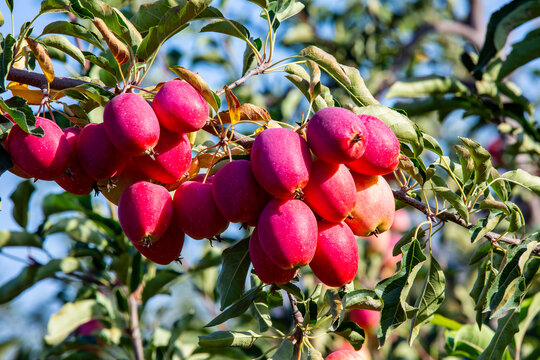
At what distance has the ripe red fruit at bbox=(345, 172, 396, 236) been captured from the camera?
113 centimetres

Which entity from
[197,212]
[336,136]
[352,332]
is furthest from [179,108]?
[352,332]

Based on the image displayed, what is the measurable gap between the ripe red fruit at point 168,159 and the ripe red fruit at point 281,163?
0.16 m

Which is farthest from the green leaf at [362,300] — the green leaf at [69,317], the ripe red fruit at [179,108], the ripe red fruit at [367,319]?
the ripe red fruit at [367,319]

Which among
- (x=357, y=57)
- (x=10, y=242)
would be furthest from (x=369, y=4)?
(x=10, y=242)

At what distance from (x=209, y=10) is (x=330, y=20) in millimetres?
2946

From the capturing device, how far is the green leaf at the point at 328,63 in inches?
48.2

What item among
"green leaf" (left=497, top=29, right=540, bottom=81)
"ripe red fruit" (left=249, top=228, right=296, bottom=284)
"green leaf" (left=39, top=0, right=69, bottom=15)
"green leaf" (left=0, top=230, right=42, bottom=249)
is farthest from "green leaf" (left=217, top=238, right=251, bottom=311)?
"green leaf" (left=497, top=29, right=540, bottom=81)

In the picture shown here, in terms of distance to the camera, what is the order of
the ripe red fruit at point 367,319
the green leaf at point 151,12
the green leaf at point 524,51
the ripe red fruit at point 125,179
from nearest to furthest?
1. the ripe red fruit at point 125,179
2. the green leaf at point 151,12
3. the green leaf at point 524,51
4. the ripe red fruit at point 367,319

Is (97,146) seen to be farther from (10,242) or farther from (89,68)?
(10,242)

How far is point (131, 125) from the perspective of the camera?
1.02 metres

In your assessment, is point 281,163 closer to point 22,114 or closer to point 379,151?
point 379,151

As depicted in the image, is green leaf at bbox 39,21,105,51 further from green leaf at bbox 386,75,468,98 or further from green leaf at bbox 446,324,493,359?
green leaf at bbox 446,324,493,359

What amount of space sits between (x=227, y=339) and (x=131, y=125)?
59cm

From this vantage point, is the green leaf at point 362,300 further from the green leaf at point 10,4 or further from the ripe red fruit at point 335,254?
the green leaf at point 10,4
